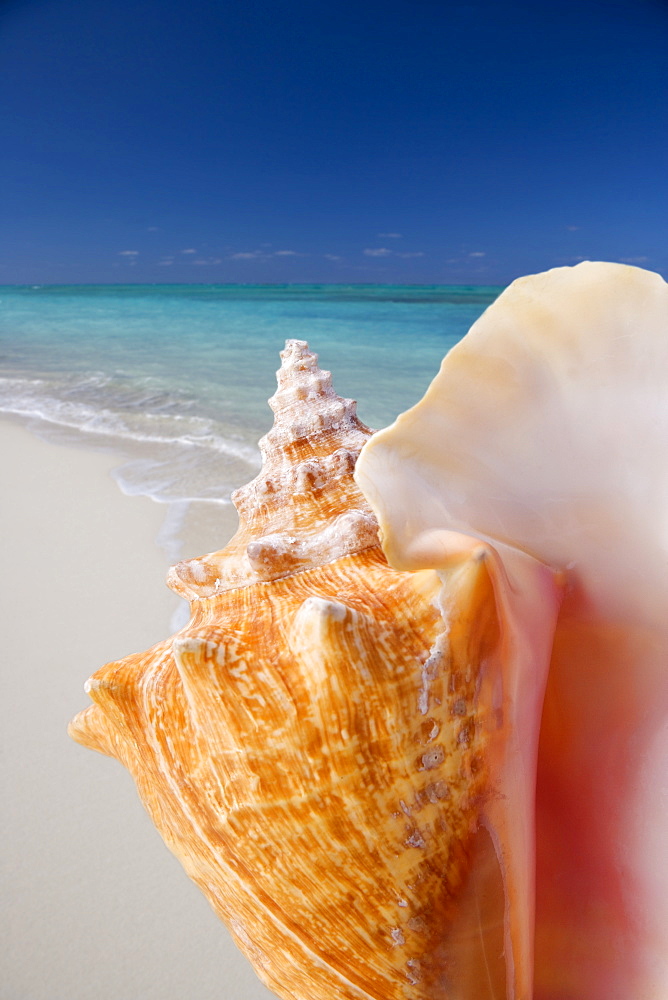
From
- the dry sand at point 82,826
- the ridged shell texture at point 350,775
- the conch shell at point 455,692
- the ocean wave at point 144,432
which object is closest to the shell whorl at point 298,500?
the conch shell at point 455,692

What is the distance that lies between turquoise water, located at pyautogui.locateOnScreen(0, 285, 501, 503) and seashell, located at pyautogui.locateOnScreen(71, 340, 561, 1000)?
204 centimetres

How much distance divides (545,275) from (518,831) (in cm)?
67

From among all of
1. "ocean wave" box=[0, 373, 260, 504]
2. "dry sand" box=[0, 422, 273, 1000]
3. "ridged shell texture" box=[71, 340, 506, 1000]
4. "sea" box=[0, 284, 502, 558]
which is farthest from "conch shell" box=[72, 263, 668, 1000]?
"ocean wave" box=[0, 373, 260, 504]

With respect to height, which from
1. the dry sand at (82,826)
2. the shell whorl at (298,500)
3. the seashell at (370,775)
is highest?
the shell whorl at (298,500)

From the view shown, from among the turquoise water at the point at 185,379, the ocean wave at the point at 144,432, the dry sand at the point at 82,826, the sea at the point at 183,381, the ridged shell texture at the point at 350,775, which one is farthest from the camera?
the turquoise water at the point at 185,379

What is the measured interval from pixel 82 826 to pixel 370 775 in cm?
94

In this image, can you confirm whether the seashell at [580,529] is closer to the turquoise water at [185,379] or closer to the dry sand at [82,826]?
the dry sand at [82,826]

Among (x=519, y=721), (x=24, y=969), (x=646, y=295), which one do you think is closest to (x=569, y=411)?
(x=646, y=295)

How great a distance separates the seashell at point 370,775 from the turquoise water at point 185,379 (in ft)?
6.70

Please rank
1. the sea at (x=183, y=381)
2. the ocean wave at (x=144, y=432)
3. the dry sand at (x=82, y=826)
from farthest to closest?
the sea at (x=183, y=381), the ocean wave at (x=144, y=432), the dry sand at (x=82, y=826)

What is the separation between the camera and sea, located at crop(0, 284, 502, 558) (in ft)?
10.7

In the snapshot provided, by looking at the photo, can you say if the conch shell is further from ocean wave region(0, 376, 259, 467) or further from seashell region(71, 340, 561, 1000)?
ocean wave region(0, 376, 259, 467)

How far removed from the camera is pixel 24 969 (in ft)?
3.51

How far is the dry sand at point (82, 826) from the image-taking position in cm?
108
